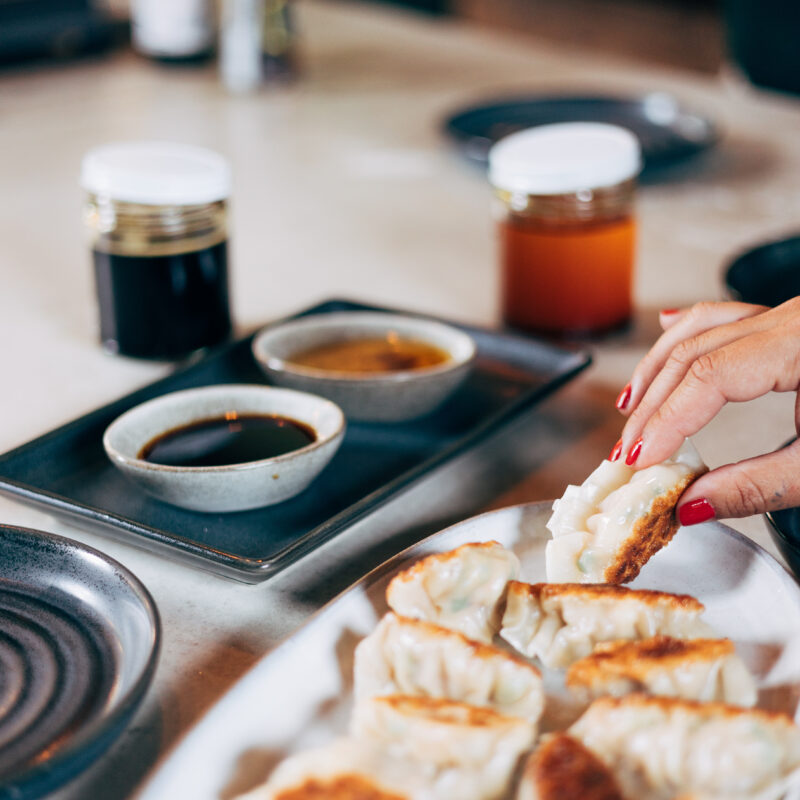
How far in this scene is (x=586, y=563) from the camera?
80 cm

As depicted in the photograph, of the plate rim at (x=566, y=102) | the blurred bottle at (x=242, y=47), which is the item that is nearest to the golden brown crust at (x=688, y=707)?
the plate rim at (x=566, y=102)

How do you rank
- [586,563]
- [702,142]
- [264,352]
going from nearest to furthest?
[586,563], [264,352], [702,142]

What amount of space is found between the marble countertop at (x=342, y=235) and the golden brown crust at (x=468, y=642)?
142 mm

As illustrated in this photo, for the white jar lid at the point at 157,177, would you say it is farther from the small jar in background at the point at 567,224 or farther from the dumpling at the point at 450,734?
the dumpling at the point at 450,734

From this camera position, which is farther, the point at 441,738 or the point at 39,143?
the point at 39,143

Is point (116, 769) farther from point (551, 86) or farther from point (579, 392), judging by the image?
point (551, 86)

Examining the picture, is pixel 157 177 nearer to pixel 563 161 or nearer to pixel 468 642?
pixel 563 161

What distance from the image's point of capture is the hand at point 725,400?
81 cm

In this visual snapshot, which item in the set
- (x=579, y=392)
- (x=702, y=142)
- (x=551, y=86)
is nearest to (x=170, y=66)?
(x=551, y=86)

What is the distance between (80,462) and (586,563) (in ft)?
1.65

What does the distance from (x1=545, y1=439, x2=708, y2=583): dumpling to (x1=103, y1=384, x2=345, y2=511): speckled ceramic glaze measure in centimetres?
22

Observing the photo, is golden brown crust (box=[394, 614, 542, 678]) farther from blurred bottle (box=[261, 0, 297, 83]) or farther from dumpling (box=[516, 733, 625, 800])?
blurred bottle (box=[261, 0, 297, 83])

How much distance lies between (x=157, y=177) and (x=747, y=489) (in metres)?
0.71

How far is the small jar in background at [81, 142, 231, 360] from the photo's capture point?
3.89 feet
